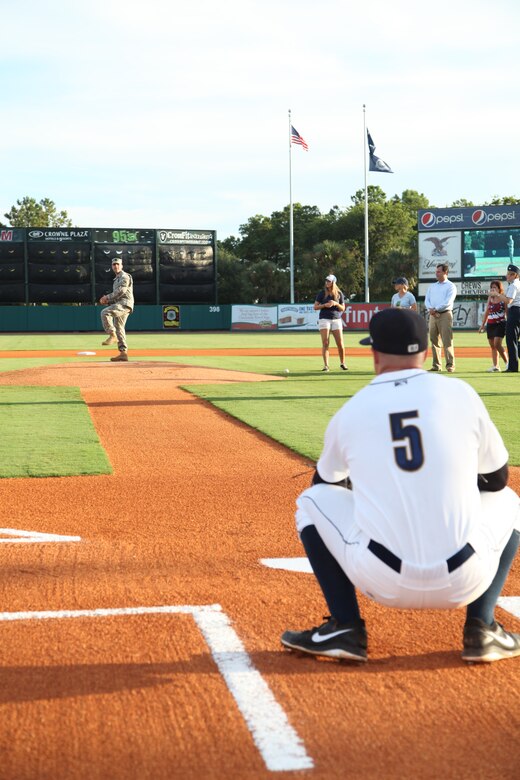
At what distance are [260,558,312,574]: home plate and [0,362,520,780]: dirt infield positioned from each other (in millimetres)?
88

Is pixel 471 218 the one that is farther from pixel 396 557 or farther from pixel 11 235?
pixel 396 557

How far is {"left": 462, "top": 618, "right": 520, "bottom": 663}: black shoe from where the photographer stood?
3488 mm

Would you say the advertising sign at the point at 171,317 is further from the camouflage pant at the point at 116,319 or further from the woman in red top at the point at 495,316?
the woman in red top at the point at 495,316

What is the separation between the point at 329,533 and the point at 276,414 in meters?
8.04

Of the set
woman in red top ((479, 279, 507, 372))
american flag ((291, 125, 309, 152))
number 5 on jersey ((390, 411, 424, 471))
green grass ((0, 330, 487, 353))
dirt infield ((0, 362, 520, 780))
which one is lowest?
dirt infield ((0, 362, 520, 780))

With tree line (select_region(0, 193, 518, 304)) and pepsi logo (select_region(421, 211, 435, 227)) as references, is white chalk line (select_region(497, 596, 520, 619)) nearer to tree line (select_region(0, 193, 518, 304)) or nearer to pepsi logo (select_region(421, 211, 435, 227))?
pepsi logo (select_region(421, 211, 435, 227))

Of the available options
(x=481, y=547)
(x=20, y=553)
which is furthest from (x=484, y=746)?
(x=20, y=553)

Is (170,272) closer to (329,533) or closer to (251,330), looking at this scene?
(251,330)

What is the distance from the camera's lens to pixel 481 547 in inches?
129

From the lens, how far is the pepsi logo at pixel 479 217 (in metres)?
47.8

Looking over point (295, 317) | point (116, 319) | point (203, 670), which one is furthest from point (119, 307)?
point (295, 317)

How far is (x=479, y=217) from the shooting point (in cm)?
4784

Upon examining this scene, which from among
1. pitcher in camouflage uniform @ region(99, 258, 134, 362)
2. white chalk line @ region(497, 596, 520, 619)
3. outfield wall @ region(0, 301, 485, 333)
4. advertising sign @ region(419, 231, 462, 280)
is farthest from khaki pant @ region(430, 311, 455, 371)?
advertising sign @ region(419, 231, 462, 280)

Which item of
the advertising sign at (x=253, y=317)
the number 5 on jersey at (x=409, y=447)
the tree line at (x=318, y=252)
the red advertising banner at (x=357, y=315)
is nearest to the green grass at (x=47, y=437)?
the number 5 on jersey at (x=409, y=447)
